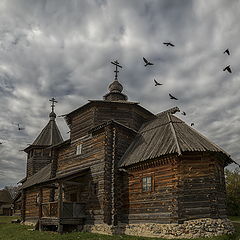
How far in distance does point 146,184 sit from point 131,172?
153 centimetres

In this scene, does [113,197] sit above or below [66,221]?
above

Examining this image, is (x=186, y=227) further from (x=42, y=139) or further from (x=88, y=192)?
(x=42, y=139)

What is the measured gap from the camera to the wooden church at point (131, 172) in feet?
52.5

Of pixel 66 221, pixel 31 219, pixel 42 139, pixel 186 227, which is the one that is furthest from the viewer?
pixel 42 139

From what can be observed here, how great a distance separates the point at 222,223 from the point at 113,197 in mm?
6927

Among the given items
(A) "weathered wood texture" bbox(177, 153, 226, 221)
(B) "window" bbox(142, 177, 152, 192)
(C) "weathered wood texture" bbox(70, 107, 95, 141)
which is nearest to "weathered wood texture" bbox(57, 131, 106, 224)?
(C) "weathered wood texture" bbox(70, 107, 95, 141)

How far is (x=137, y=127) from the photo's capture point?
914 inches

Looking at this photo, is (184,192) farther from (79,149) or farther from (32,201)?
(32,201)

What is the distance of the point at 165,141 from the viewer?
59.0ft

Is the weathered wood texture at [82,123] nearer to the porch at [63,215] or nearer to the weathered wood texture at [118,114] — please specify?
the weathered wood texture at [118,114]

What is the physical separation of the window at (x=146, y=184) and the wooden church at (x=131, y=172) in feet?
0.20

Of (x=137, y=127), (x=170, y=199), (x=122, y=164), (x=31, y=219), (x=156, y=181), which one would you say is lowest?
(x=31, y=219)

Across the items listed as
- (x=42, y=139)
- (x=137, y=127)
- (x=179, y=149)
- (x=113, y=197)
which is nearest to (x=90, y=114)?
(x=137, y=127)

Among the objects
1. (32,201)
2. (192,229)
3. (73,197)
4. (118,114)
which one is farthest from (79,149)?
(192,229)
